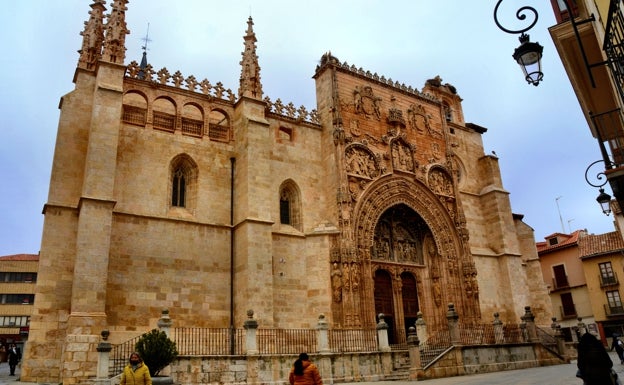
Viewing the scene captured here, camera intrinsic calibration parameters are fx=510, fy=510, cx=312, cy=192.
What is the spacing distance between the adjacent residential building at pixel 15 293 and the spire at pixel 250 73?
35.5 metres

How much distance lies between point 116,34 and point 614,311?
3031cm

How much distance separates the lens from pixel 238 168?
1797 centimetres

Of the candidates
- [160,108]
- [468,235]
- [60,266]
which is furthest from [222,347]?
[468,235]

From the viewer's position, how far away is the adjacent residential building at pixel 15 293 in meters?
43.3

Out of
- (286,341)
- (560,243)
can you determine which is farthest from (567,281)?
(286,341)

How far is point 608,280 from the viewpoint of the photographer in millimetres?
30891

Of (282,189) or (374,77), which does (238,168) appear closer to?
(282,189)

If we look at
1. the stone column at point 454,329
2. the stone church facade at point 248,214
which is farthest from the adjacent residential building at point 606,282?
the stone column at point 454,329

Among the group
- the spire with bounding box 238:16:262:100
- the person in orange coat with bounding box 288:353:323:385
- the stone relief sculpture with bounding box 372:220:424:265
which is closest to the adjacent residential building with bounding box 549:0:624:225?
the person in orange coat with bounding box 288:353:323:385

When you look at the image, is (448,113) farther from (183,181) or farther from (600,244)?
(183,181)

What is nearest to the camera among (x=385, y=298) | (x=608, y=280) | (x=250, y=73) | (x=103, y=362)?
(x=103, y=362)

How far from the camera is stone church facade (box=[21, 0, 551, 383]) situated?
14336 millimetres

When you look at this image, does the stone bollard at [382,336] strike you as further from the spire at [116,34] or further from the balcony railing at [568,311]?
the balcony railing at [568,311]

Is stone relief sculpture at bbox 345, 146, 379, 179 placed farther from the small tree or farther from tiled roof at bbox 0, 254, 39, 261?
tiled roof at bbox 0, 254, 39, 261
